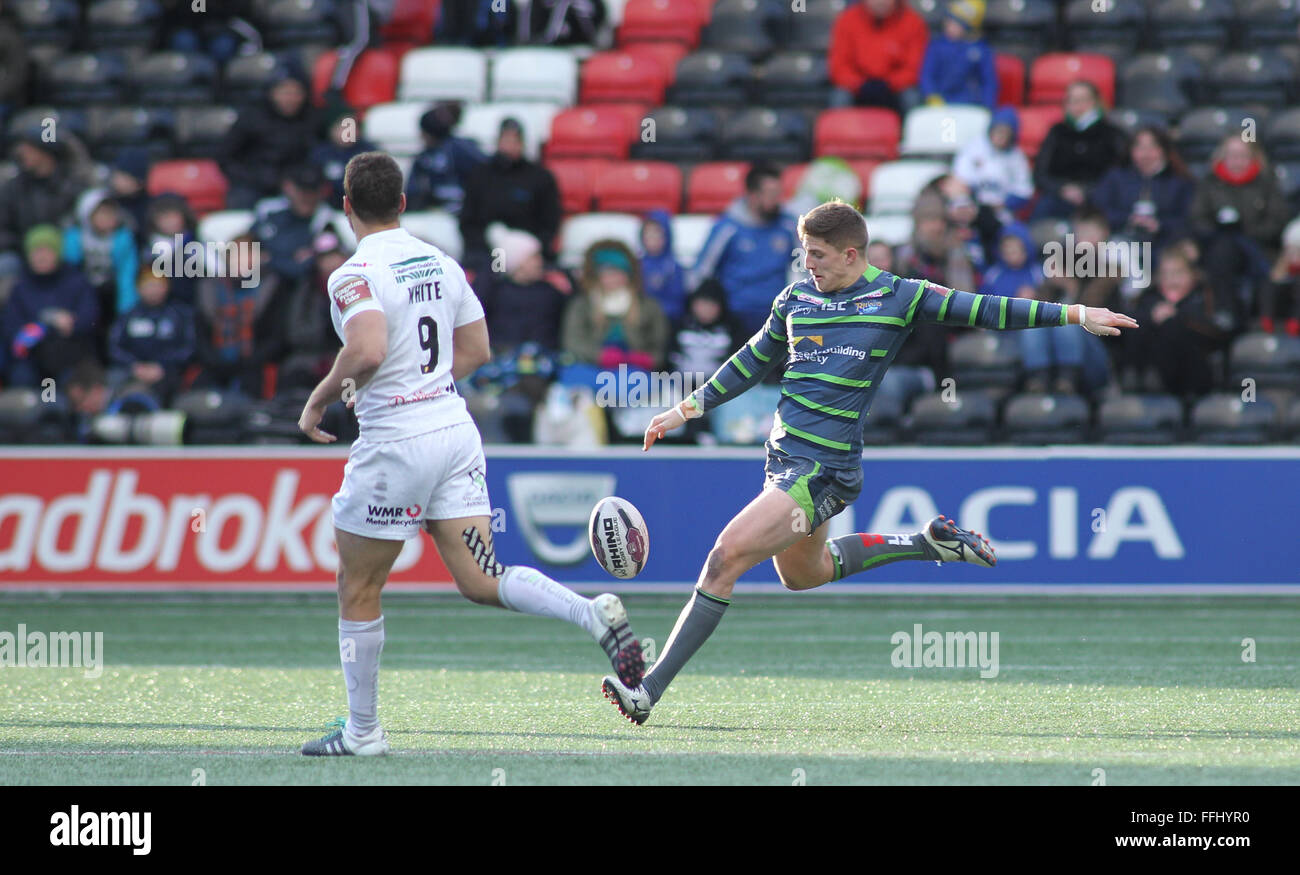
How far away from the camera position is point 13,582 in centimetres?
1313

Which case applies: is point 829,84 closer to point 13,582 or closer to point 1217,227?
point 1217,227

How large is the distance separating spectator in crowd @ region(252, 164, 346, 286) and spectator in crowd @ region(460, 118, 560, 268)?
1.12 m

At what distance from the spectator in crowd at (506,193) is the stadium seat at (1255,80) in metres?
6.05

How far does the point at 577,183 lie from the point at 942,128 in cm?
327

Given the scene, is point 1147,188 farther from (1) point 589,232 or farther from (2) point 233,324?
(2) point 233,324

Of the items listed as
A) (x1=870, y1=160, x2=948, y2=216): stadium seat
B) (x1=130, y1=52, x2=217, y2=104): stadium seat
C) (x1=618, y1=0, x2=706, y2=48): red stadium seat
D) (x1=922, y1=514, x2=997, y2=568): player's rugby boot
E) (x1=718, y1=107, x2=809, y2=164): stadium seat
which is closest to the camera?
(x1=922, y1=514, x2=997, y2=568): player's rugby boot

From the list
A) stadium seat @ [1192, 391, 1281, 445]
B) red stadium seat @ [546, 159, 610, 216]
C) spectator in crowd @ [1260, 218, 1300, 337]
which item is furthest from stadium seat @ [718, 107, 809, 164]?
stadium seat @ [1192, 391, 1281, 445]

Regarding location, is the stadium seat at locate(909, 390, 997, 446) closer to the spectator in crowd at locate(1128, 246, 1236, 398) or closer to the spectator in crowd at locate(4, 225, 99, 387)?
the spectator in crowd at locate(1128, 246, 1236, 398)

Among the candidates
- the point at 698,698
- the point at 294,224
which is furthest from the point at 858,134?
the point at 698,698

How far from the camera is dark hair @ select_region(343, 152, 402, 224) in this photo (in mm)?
6668

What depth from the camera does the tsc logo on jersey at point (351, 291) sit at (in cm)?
659

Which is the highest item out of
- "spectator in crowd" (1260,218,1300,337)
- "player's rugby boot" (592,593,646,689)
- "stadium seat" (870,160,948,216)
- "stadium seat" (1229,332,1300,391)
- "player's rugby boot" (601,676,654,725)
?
"stadium seat" (870,160,948,216)

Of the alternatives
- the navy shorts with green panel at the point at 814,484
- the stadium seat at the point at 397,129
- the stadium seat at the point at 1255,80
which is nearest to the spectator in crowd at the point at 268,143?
the stadium seat at the point at 397,129
